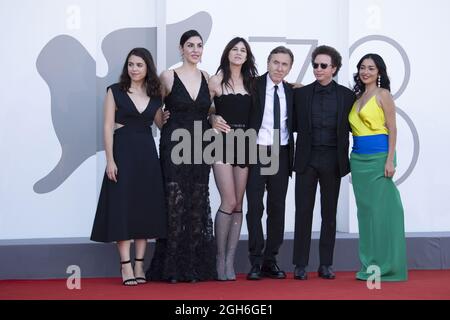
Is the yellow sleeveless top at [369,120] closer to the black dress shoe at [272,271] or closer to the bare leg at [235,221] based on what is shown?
the bare leg at [235,221]

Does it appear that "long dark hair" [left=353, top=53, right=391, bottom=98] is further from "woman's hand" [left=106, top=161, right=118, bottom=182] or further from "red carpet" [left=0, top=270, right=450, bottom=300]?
"woman's hand" [left=106, top=161, right=118, bottom=182]

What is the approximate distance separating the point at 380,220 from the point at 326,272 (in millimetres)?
514

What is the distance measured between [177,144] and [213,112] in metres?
0.39

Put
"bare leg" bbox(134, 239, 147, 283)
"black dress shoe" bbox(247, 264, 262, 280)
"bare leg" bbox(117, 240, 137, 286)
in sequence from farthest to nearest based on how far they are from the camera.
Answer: "black dress shoe" bbox(247, 264, 262, 280) → "bare leg" bbox(134, 239, 147, 283) → "bare leg" bbox(117, 240, 137, 286)

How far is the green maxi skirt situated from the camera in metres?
5.67

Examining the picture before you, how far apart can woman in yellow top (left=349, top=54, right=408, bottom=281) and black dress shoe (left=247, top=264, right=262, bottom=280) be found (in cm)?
68

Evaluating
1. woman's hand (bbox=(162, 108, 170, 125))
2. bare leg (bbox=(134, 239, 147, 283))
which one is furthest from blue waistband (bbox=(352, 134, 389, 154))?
bare leg (bbox=(134, 239, 147, 283))

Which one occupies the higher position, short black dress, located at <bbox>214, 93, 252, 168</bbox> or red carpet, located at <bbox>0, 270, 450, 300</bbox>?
short black dress, located at <bbox>214, 93, 252, 168</bbox>

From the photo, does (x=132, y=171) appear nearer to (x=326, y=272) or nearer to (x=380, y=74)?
(x=326, y=272)

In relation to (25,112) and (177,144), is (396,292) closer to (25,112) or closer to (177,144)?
(177,144)

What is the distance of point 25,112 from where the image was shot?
22.0 ft

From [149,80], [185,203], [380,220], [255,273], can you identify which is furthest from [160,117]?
[380,220]

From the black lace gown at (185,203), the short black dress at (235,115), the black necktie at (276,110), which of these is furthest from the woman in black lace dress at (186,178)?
the black necktie at (276,110)

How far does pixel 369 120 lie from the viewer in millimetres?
5633
